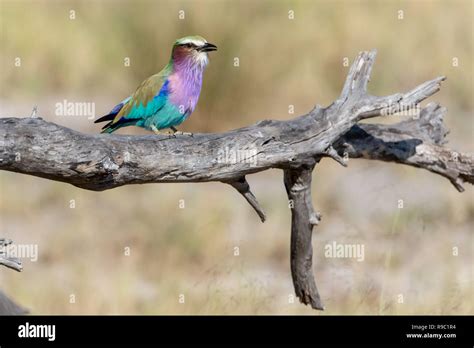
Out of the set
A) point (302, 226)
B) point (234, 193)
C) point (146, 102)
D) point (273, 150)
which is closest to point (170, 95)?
point (146, 102)

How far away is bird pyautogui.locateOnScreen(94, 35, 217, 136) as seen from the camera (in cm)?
636

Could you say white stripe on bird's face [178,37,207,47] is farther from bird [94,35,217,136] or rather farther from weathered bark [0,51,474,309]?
weathered bark [0,51,474,309]

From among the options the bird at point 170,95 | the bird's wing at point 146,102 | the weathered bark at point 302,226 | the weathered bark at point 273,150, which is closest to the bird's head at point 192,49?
the bird at point 170,95

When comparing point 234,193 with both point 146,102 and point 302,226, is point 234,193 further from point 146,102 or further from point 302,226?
point 146,102

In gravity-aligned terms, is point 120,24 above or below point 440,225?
above

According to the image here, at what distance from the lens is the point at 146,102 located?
251 inches

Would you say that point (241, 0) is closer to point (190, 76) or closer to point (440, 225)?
point (440, 225)

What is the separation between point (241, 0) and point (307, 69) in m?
1.10

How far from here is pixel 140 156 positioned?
5605mm

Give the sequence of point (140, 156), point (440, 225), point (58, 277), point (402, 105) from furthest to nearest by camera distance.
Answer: point (440, 225) < point (58, 277) < point (402, 105) < point (140, 156)

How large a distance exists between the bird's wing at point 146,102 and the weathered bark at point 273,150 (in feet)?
1.74

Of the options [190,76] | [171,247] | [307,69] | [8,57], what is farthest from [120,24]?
[190,76]

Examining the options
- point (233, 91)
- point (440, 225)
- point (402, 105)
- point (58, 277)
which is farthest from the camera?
point (233, 91)

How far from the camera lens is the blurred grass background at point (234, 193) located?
29.7 feet
